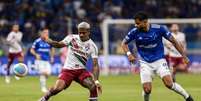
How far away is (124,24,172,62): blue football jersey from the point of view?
58.9 ft

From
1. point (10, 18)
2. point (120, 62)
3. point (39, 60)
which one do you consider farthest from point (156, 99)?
point (10, 18)

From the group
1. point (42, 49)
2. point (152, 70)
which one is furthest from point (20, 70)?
point (42, 49)

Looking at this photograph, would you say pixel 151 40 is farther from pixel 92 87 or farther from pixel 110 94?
pixel 110 94

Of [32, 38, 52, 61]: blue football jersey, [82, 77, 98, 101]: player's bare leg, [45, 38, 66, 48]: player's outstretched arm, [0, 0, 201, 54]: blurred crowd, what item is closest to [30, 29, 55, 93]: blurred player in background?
[32, 38, 52, 61]: blue football jersey

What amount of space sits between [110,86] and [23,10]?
14.0m

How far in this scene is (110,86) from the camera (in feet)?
99.2

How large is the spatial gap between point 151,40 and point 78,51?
1.93 metres

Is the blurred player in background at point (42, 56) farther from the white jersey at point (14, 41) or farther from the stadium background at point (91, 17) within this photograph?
the stadium background at point (91, 17)

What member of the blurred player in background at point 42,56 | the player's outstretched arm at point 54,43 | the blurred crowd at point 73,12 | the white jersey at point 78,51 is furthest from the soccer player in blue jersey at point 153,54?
the blurred crowd at point 73,12

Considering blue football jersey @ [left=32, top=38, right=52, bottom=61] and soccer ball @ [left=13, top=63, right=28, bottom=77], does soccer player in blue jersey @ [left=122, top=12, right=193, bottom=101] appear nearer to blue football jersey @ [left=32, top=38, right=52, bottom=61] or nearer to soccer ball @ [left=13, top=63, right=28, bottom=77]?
soccer ball @ [left=13, top=63, right=28, bottom=77]

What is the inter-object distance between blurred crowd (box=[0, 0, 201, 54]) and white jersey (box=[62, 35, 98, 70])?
916 inches

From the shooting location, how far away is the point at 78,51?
1752 cm

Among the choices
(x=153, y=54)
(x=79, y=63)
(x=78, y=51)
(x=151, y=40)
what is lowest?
(x=79, y=63)

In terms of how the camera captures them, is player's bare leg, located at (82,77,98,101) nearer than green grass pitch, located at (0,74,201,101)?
Yes
